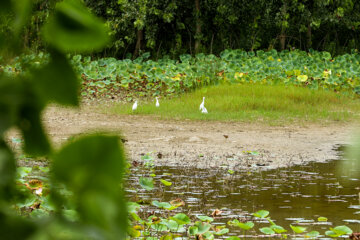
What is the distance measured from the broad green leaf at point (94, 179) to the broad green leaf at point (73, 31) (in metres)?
0.05

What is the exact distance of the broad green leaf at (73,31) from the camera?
350 mm

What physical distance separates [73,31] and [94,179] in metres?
0.08

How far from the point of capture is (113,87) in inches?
486

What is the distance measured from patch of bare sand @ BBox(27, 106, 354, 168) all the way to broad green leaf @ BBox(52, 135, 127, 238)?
539cm

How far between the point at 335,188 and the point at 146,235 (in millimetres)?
2419

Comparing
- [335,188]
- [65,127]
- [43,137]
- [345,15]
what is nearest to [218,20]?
[345,15]

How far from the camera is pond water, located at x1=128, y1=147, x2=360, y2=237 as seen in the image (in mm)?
4254

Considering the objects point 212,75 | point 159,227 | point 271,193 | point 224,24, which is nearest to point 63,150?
point 159,227

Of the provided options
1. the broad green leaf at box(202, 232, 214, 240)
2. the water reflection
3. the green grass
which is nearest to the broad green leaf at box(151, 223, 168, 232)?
the broad green leaf at box(202, 232, 214, 240)

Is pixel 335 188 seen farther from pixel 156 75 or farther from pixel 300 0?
pixel 300 0

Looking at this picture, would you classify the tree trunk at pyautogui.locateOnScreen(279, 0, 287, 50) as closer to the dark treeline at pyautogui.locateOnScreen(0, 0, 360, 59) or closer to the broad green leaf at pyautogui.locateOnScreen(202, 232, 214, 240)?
the dark treeline at pyautogui.locateOnScreen(0, 0, 360, 59)

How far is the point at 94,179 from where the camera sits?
1.11ft

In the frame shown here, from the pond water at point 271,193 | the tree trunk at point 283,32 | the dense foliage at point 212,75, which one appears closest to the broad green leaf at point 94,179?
the pond water at point 271,193

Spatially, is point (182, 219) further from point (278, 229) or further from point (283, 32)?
point (283, 32)
